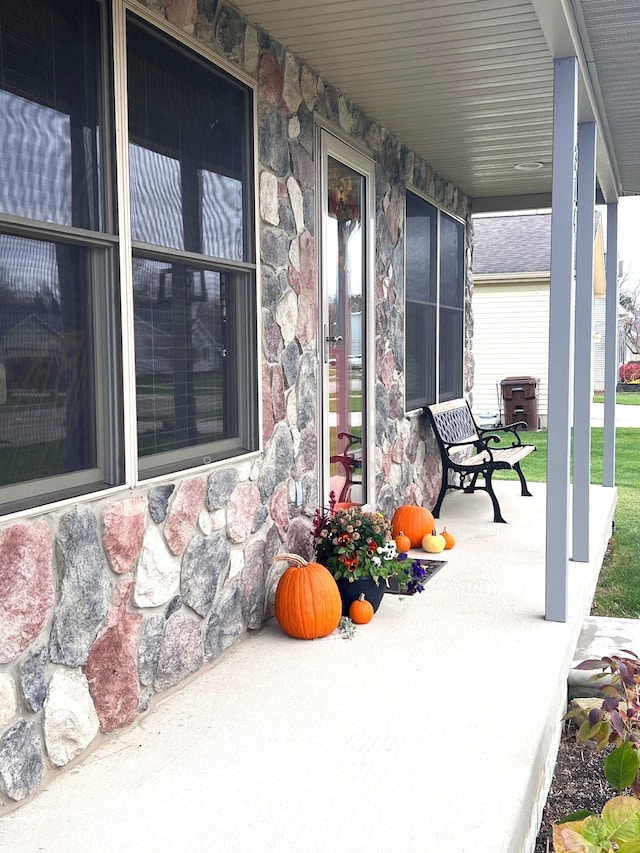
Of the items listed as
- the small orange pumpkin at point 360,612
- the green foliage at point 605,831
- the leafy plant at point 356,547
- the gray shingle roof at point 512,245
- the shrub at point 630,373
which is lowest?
the small orange pumpkin at point 360,612

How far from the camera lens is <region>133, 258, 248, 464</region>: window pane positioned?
→ 2.87 m

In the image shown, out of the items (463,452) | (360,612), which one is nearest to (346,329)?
(360,612)

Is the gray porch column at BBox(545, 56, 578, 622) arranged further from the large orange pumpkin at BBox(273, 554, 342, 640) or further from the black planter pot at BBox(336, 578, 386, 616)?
the large orange pumpkin at BBox(273, 554, 342, 640)

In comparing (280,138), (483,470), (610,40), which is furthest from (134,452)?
(483,470)

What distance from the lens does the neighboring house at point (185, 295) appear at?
92.4 inches

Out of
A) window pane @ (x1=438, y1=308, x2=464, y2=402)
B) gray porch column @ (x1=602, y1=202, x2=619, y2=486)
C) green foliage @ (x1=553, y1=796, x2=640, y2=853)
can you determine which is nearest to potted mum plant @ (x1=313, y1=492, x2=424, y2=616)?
green foliage @ (x1=553, y1=796, x2=640, y2=853)

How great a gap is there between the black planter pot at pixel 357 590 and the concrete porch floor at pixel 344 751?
0.39 feet

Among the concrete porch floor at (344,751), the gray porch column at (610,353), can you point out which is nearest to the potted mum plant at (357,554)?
the concrete porch floor at (344,751)

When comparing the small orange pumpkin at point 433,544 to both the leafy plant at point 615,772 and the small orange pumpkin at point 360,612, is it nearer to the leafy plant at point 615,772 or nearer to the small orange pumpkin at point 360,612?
the small orange pumpkin at point 360,612

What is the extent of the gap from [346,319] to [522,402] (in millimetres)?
10263

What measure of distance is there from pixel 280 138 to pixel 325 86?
0.73m

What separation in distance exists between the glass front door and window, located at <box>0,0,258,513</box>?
1022 mm

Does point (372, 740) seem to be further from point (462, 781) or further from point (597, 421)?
point (597, 421)

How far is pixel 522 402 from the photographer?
1455 cm
